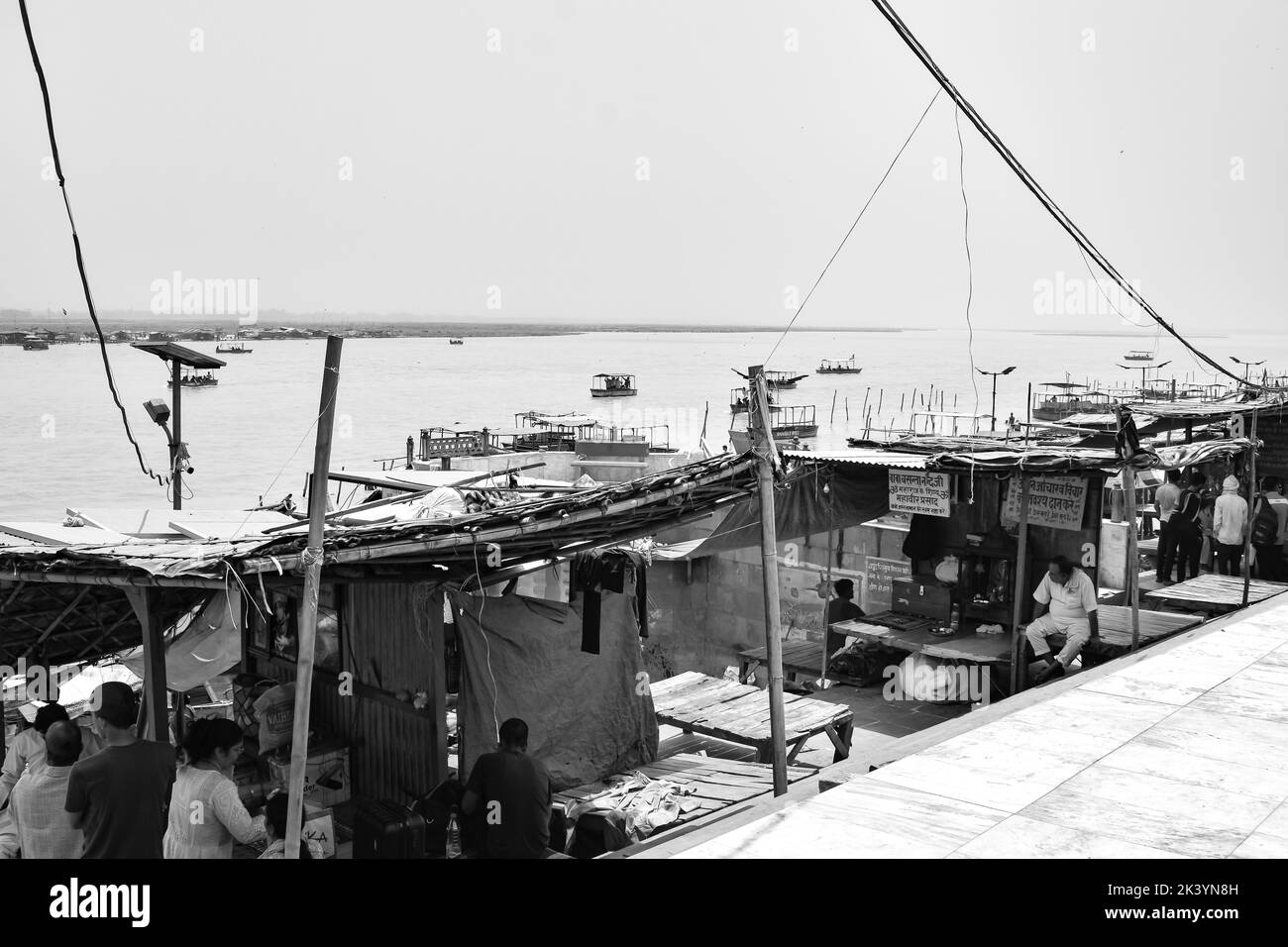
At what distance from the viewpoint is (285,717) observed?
713 centimetres

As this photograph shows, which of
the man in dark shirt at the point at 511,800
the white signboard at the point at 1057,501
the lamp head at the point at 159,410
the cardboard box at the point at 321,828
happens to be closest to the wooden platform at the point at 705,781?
the man in dark shirt at the point at 511,800

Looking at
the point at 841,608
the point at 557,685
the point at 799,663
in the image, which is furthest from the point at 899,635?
the point at 557,685

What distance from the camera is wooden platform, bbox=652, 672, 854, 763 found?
25.8 feet

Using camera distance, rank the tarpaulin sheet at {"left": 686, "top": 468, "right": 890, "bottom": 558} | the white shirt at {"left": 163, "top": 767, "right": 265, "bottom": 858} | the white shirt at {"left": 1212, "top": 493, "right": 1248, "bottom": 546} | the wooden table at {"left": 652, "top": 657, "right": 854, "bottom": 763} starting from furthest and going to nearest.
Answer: the white shirt at {"left": 1212, "top": 493, "right": 1248, "bottom": 546} → the tarpaulin sheet at {"left": 686, "top": 468, "right": 890, "bottom": 558} → the wooden table at {"left": 652, "top": 657, "right": 854, "bottom": 763} → the white shirt at {"left": 163, "top": 767, "right": 265, "bottom": 858}

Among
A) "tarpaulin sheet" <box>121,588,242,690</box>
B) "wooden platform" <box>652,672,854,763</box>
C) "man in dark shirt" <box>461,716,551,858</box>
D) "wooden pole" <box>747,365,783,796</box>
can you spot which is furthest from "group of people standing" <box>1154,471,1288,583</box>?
"tarpaulin sheet" <box>121,588,242,690</box>

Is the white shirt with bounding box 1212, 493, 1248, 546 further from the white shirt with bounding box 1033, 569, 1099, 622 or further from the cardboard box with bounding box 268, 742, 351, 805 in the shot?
the cardboard box with bounding box 268, 742, 351, 805

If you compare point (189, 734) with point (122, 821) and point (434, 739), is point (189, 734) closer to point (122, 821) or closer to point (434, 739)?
point (122, 821)

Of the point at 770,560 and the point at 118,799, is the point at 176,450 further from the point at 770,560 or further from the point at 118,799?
the point at 770,560

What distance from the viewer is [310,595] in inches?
201

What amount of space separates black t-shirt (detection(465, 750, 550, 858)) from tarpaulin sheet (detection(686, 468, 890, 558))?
15.8 feet

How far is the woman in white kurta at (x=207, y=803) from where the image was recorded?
5.16 metres
